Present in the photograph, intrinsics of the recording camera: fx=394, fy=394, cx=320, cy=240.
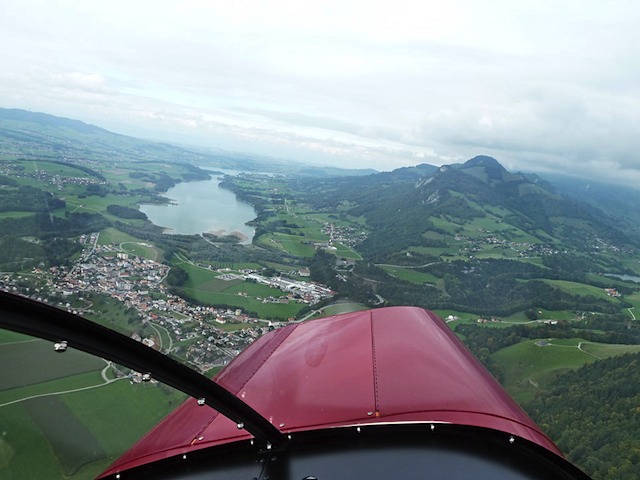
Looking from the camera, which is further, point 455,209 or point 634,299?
point 455,209

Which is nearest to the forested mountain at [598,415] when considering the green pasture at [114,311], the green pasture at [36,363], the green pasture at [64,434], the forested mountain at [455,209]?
the green pasture at [114,311]

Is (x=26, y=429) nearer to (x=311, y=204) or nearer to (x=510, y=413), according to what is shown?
(x=510, y=413)

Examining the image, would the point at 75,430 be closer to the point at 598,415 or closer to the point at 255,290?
the point at 255,290

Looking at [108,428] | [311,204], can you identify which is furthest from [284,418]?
[311,204]

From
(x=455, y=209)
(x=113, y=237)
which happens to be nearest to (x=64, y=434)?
(x=113, y=237)

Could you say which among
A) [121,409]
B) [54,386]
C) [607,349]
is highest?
[54,386]

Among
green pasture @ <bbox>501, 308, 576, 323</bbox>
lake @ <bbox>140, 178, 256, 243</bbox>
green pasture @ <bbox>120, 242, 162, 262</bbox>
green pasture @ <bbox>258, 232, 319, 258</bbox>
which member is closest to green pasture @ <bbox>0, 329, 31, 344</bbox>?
green pasture @ <bbox>120, 242, 162, 262</bbox>

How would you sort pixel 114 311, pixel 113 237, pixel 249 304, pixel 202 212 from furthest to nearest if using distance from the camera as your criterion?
pixel 202 212, pixel 113 237, pixel 249 304, pixel 114 311
